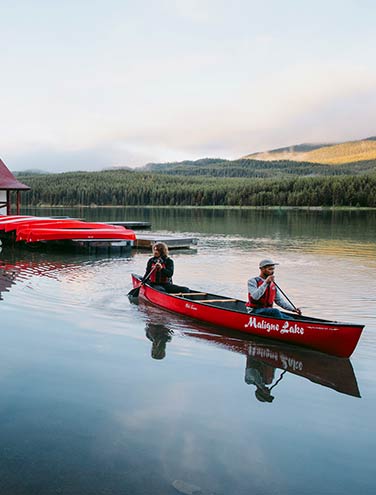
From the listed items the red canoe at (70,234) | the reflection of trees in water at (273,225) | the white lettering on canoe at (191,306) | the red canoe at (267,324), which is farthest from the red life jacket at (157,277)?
the reflection of trees in water at (273,225)

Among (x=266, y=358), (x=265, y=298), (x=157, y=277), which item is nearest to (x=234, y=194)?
(x=157, y=277)

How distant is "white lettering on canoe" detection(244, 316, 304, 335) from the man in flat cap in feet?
0.75

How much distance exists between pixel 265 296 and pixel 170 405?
4.65m

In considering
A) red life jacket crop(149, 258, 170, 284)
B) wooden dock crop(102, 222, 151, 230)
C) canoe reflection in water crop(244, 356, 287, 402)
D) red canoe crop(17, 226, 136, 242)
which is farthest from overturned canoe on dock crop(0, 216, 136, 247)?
canoe reflection in water crop(244, 356, 287, 402)

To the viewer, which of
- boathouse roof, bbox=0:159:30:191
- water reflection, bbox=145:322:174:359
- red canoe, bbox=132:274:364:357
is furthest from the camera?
Result: boathouse roof, bbox=0:159:30:191

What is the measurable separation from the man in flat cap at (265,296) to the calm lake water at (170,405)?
0.74 meters

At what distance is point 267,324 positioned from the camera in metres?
11.6

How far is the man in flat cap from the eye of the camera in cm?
1168

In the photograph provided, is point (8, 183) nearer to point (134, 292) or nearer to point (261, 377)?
point (134, 292)

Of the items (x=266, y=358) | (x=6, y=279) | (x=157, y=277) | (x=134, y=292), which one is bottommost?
(x=266, y=358)

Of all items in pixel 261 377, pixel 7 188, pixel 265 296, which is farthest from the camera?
pixel 7 188

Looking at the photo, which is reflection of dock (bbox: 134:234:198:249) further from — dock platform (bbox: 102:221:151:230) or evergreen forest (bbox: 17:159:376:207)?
evergreen forest (bbox: 17:159:376:207)

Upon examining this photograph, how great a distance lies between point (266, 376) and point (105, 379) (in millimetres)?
2833

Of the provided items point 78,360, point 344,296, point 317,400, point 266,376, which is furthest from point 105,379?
point 344,296
